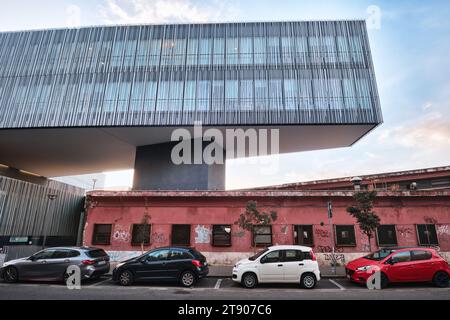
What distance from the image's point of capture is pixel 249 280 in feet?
32.1

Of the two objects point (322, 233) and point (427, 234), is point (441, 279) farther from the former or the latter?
point (427, 234)

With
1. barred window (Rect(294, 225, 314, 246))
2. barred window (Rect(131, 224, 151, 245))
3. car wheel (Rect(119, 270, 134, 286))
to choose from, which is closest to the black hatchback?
car wheel (Rect(119, 270, 134, 286))

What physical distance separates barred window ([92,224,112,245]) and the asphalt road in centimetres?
590

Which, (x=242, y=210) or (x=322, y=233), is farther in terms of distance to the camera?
(x=242, y=210)

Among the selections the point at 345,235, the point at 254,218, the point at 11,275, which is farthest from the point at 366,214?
the point at 11,275

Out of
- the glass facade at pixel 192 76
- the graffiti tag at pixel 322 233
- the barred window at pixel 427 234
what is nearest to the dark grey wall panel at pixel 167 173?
the glass facade at pixel 192 76

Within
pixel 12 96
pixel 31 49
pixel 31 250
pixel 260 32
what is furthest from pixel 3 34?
pixel 260 32

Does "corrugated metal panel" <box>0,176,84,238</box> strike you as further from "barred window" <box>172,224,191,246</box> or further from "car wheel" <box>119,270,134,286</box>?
"car wheel" <box>119,270,134,286</box>

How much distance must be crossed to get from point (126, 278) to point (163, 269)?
4.89 ft

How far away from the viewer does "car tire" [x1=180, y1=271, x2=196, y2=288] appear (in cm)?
980

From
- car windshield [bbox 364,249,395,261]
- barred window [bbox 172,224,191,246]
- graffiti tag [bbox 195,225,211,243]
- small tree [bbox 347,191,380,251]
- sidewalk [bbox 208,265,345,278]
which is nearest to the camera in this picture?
car windshield [bbox 364,249,395,261]

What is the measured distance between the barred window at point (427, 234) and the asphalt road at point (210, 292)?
641 centimetres

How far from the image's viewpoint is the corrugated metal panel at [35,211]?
1750 cm

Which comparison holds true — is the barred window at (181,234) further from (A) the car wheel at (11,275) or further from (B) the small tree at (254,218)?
(A) the car wheel at (11,275)
